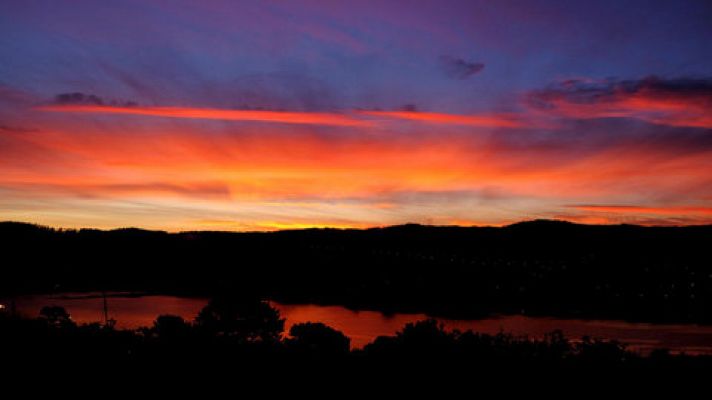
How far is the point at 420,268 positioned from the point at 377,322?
3711cm

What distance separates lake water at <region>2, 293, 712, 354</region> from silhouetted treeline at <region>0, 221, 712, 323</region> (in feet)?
20.5

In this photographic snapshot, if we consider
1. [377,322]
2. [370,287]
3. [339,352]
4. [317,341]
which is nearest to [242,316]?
[317,341]

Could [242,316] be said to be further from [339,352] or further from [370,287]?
[370,287]

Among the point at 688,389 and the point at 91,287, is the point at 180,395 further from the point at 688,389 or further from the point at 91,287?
the point at 91,287

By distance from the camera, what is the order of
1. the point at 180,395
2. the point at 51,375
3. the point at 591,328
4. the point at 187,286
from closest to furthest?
the point at 180,395, the point at 51,375, the point at 591,328, the point at 187,286

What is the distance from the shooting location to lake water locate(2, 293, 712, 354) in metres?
82.7

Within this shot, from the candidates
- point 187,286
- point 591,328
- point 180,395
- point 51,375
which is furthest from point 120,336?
point 187,286

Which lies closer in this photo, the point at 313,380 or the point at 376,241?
the point at 313,380

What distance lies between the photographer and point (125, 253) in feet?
534

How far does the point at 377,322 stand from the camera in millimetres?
101938

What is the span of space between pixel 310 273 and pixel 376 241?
16.6 m

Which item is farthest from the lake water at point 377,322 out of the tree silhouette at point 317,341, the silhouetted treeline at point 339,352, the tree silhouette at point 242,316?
the silhouetted treeline at point 339,352

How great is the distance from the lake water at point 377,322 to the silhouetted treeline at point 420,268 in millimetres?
6256

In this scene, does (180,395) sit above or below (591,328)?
above
